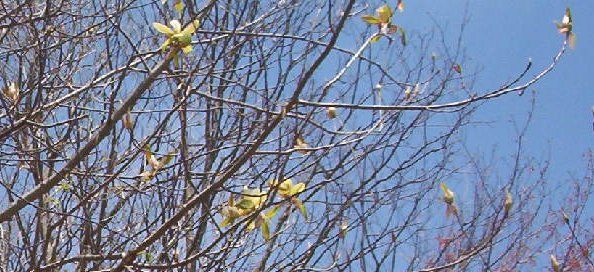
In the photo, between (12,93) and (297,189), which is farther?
(12,93)

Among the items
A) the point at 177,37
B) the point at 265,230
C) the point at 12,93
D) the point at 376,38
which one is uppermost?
the point at 12,93

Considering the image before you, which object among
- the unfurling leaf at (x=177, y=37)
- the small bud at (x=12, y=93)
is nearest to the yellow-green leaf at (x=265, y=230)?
the unfurling leaf at (x=177, y=37)

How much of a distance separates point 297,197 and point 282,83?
146cm

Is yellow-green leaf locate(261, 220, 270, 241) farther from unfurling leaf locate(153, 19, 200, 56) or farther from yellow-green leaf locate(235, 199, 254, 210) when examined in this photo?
unfurling leaf locate(153, 19, 200, 56)

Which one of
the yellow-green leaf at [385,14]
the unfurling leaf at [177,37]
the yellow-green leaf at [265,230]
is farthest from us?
the yellow-green leaf at [385,14]

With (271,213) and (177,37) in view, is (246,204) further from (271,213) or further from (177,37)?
(177,37)

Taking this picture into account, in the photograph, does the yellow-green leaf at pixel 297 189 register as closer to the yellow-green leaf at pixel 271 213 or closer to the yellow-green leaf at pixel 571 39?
the yellow-green leaf at pixel 271 213

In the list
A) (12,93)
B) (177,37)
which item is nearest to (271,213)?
Result: (177,37)

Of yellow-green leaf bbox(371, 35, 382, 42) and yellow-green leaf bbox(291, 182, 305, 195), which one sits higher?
yellow-green leaf bbox(371, 35, 382, 42)

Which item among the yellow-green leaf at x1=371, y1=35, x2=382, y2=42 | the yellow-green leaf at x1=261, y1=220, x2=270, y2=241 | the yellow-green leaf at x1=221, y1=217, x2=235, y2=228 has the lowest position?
the yellow-green leaf at x1=261, y1=220, x2=270, y2=241

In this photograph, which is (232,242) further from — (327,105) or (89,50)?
(89,50)

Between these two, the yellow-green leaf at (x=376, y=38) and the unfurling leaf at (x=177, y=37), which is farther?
the yellow-green leaf at (x=376, y=38)

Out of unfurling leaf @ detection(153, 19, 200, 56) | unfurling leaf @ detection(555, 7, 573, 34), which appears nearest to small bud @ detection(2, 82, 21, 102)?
unfurling leaf @ detection(153, 19, 200, 56)

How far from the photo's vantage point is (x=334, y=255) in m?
3.18
